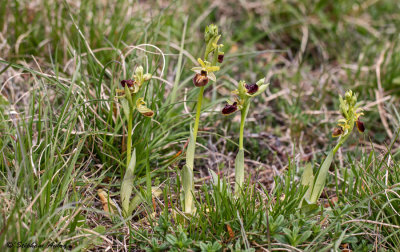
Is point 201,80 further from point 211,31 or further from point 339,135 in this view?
point 339,135

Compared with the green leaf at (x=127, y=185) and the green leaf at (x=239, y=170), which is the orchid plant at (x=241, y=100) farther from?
the green leaf at (x=127, y=185)

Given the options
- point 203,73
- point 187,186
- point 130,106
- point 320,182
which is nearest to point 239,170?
point 187,186

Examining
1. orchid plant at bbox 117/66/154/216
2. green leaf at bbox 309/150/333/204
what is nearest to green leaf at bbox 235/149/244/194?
green leaf at bbox 309/150/333/204

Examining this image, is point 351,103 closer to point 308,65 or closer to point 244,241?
point 244,241

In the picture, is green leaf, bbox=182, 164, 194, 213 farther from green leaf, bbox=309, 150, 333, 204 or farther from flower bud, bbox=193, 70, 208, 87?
green leaf, bbox=309, 150, 333, 204

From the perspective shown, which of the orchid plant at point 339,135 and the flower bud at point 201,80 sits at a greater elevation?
the flower bud at point 201,80

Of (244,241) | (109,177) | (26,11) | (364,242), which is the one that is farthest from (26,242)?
(26,11)

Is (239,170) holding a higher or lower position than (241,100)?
lower

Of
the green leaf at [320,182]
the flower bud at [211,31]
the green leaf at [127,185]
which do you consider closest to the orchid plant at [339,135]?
the green leaf at [320,182]
